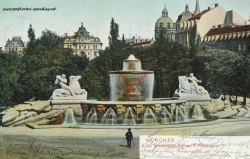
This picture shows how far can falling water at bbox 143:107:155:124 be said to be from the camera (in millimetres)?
7211

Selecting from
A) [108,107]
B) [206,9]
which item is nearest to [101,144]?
[108,107]

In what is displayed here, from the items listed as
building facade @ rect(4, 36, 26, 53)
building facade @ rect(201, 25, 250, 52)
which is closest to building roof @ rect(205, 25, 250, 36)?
building facade @ rect(201, 25, 250, 52)

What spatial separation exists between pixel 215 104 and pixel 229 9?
1382mm

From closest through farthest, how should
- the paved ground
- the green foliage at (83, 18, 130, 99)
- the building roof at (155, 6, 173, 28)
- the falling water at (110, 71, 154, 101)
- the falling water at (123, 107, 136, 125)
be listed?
the paved ground < the falling water at (123, 107, 136, 125) < the building roof at (155, 6, 173, 28) < the green foliage at (83, 18, 130, 99) < the falling water at (110, 71, 154, 101)

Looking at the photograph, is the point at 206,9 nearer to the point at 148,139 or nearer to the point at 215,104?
the point at 215,104

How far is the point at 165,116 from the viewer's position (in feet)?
24.0

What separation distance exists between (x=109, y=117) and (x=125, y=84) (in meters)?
0.81

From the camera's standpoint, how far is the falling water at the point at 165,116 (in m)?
7.27

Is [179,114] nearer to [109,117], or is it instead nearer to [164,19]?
[109,117]

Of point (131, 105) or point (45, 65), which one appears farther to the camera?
point (45, 65)

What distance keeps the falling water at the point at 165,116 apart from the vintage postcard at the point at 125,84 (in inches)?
0.6

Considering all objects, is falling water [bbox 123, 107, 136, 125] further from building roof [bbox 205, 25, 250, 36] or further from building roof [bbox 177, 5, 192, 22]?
building roof [bbox 205, 25, 250, 36]

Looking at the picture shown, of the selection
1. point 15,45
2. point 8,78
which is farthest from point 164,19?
point 8,78

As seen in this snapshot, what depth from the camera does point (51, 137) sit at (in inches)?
275
